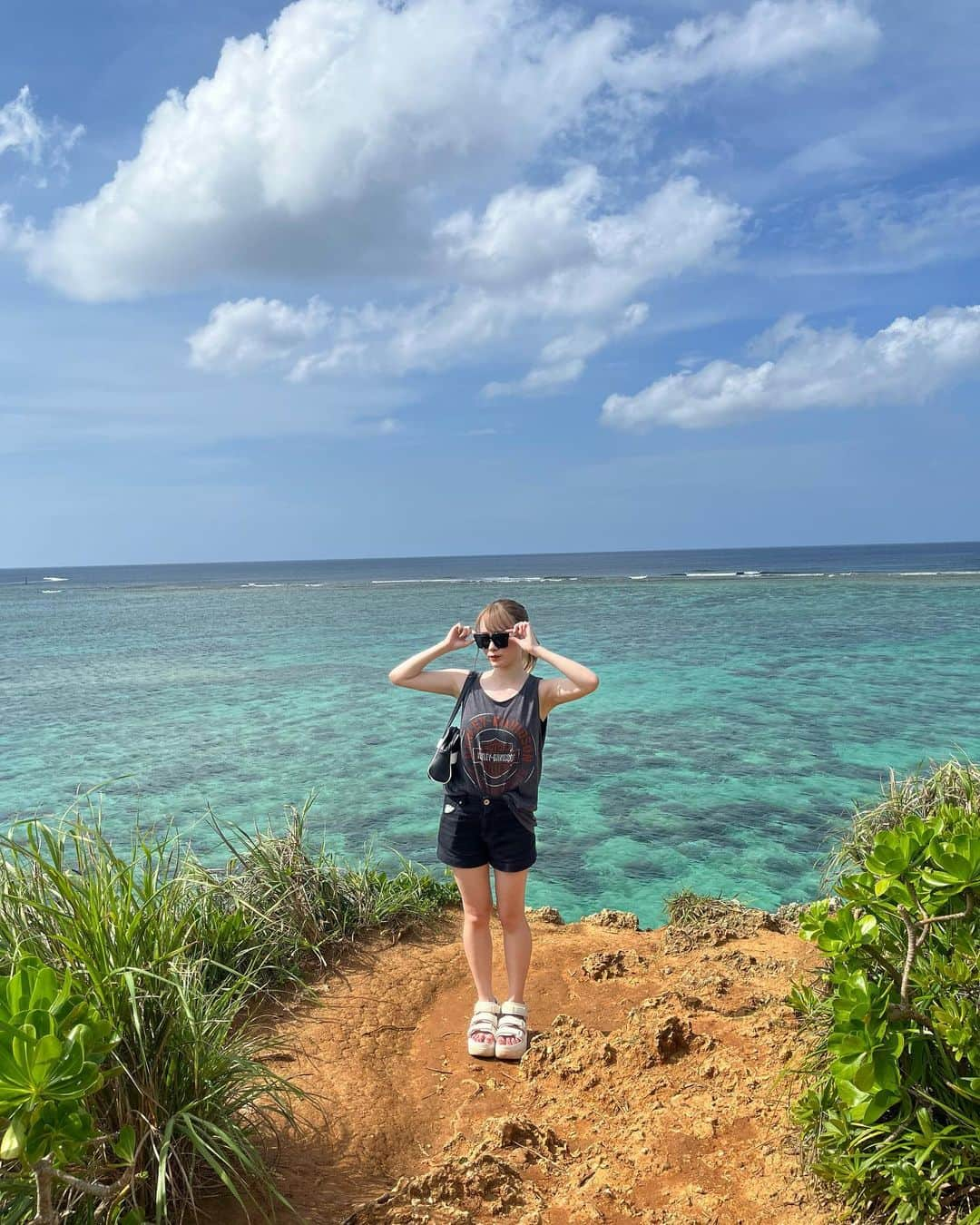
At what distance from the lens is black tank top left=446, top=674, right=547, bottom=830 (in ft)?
12.2

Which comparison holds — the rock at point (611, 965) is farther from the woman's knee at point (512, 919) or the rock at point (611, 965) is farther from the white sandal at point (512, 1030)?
the woman's knee at point (512, 919)

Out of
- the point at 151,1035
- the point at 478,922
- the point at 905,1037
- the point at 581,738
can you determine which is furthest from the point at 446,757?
the point at 581,738

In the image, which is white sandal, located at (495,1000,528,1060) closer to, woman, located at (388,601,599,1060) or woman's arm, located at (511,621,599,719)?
woman, located at (388,601,599,1060)

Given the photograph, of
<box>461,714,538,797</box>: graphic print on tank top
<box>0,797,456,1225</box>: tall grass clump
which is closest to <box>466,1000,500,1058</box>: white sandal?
<box>0,797,456,1225</box>: tall grass clump

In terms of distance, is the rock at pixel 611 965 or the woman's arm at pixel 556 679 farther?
the rock at pixel 611 965

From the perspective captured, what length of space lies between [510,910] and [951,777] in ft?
13.6

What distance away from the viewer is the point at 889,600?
39.7 metres

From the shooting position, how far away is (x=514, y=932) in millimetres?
3924

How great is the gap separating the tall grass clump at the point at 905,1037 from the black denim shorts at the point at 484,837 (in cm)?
151

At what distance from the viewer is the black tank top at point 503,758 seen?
3717 mm

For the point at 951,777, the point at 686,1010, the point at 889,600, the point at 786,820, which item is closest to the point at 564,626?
the point at 889,600

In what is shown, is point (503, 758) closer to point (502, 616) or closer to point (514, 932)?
point (502, 616)

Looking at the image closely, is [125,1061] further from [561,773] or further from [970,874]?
[561,773]

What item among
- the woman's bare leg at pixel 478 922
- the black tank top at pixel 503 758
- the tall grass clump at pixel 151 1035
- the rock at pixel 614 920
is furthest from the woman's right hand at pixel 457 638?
the rock at pixel 614 920
